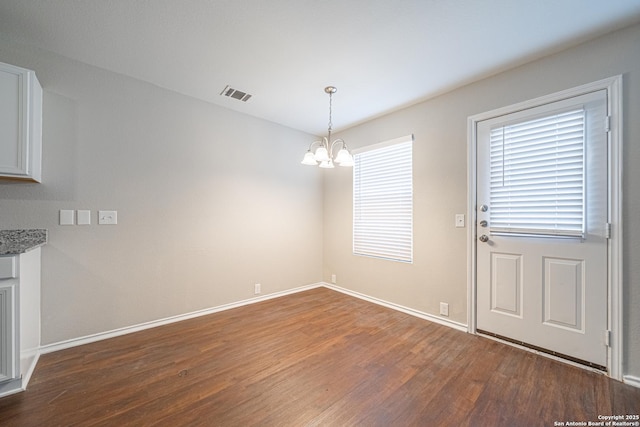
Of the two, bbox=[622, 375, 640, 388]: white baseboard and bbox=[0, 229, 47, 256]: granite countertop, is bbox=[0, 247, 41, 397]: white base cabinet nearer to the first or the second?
bbox=[0, 229, 47, 256]: granite countertop

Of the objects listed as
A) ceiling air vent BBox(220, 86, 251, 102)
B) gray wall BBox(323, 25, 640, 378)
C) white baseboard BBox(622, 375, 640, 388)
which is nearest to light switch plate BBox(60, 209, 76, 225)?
ceiling air vent BBox(220, 86, 251, 102)

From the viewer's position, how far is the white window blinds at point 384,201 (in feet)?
10.6

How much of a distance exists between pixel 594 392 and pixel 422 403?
1.26 m

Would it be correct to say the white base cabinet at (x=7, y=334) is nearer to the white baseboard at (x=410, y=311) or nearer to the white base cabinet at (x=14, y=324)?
the white base cabinet at (x=14, y=324)

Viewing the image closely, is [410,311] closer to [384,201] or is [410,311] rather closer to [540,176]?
[384,201]

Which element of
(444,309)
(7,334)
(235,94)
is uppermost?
(235,94)

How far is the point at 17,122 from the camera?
1830mm

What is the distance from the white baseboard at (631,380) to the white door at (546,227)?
13 cm

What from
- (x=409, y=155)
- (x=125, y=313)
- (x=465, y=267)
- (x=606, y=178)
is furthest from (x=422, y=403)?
(x=125, y=313)

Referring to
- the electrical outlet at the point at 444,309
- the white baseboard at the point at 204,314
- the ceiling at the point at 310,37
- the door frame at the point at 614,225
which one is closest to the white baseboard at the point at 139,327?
the white baseboard at the point at 204,314

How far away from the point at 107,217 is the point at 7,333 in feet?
3.75

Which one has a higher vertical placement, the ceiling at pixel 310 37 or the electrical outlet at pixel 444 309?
the ceiling at pixel 310 37

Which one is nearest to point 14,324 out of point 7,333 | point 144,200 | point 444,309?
point 7,333

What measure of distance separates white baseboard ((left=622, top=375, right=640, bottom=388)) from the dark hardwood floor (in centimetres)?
8
